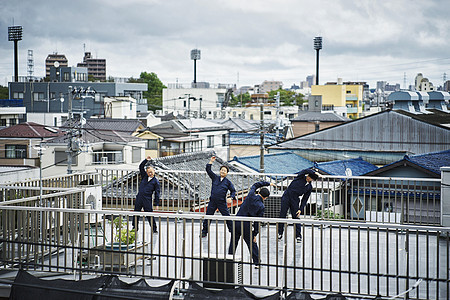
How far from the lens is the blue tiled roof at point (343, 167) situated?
25.4 m

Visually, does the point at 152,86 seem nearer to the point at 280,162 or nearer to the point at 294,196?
the point at 280,162

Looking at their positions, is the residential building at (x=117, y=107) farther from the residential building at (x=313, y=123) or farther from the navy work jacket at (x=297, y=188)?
the navy work jacket at (x=297, y=188)

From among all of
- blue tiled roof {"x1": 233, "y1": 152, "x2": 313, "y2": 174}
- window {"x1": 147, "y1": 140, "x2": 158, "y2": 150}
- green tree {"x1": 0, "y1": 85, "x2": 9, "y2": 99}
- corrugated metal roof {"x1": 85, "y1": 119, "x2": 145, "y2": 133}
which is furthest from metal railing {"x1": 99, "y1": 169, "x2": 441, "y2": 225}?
green tree {"x1": 0, "y1": 85, "x2": 9, "y2": 99}

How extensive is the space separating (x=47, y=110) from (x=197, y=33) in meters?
49.8

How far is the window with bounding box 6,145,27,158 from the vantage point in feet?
122

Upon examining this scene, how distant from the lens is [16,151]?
3756 cm

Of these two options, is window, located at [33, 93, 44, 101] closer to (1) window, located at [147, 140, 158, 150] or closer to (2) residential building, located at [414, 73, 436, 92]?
(1) window, located at [147, 140, 158, 150]

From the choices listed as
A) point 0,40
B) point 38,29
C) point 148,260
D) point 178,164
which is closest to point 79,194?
point 148,260

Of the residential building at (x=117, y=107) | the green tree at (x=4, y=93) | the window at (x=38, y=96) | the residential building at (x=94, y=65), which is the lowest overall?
A: the residential building at (x=117, y=107)

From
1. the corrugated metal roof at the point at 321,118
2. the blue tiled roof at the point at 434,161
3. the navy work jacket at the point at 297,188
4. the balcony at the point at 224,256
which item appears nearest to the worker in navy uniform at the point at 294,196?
the navy work jacket at the point at 297,188

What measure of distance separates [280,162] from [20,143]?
17855mm

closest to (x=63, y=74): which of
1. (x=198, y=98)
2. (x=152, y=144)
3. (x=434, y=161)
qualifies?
(x=198, y=98)

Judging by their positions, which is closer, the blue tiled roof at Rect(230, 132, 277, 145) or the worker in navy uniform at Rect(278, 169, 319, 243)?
the worker in navy uniform at Rect(278, 169, 319, 243)

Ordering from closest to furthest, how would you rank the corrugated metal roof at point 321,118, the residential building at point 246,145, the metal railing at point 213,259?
the metal railing at point 213,259
the residential building at point 246,145
the corrugated metal roof at point 321,118
